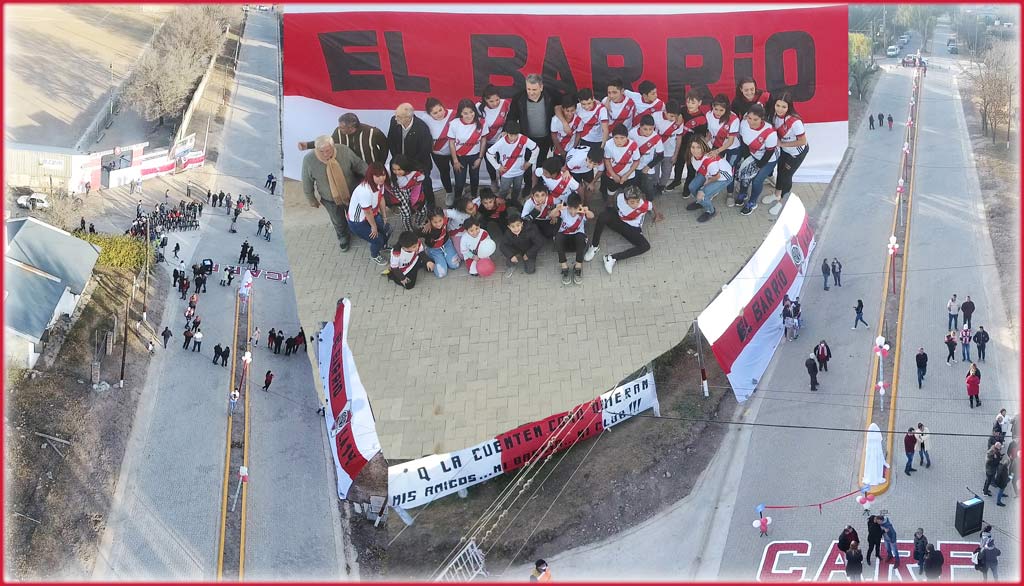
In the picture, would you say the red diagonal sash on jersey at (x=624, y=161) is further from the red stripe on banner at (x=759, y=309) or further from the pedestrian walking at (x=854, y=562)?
the pedestrian walking at (x=854, y=562)

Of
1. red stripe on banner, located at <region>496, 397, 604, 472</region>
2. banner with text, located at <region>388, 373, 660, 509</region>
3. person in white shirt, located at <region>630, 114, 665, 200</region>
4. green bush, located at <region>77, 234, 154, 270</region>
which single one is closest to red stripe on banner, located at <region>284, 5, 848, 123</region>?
person in white shirt, located at <region>630, 114, 665, 200</region>

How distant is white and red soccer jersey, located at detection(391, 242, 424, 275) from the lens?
17766mm

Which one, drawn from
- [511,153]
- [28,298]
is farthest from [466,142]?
[28,298]

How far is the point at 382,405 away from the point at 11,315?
15.3m

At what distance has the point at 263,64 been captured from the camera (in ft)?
208

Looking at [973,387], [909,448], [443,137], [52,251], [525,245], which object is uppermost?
[443,137]

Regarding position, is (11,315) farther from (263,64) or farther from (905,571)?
(263,64)

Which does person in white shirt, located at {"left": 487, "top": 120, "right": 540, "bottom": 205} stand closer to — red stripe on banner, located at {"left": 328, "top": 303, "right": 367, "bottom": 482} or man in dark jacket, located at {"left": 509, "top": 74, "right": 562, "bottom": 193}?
man in dark jacket, located at {"left": 509, "top": 74, "right": 562, "bottom": 193}

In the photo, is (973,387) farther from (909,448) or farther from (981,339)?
(909,448)

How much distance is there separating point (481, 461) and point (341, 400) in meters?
2.70

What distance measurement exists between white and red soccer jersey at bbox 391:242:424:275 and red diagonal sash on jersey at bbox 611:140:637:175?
4.02 metres

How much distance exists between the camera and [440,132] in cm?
1862

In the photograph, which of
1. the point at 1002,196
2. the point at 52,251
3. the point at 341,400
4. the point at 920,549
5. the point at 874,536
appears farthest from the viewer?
the point at 1002,196

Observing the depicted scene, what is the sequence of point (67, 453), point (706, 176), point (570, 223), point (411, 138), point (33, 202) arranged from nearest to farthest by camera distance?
1. point (570, 223)
2. point (411, 138)
3. point (706, 176)
4. point (67, 453)
5. point (33, 202)
